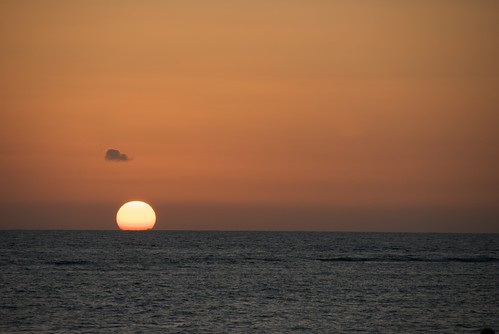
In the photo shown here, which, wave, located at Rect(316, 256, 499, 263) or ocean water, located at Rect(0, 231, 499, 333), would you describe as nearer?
ocean water, located at Rect(0, 231, 499, 333)

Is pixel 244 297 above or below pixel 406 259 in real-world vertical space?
below

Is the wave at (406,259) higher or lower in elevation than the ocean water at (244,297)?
higher

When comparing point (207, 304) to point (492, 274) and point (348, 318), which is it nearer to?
point (348, 318)

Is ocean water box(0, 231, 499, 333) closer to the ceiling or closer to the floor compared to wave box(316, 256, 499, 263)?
closer to the floor

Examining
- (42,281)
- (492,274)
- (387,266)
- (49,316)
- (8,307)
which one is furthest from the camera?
(387,266)

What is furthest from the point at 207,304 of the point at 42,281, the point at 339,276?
the point at 339,276

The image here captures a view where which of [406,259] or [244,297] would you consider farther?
[406,259]

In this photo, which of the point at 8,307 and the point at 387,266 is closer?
the point at 8,307

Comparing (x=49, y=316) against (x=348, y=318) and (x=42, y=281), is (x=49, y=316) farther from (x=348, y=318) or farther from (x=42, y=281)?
(x=42, y=281)

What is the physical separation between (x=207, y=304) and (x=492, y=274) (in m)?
46.3

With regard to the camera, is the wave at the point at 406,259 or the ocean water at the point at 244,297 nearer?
the ocean water at the point at 244,297

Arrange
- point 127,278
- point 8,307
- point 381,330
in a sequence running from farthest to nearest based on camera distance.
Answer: point 127,278
point 8,307
point 381,330

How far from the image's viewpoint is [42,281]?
80125mm

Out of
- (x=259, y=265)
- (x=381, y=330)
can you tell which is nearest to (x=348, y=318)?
(x=381, y=330)
